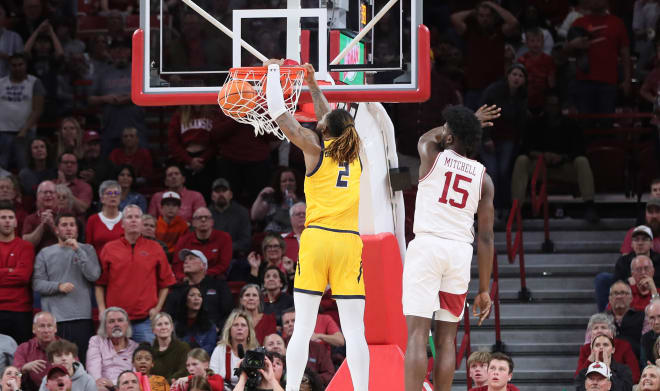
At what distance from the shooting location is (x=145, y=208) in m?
14.8

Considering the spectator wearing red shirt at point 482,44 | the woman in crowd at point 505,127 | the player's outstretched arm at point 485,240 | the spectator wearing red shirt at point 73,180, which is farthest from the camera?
the spectator wearing red shirt at point 482,44

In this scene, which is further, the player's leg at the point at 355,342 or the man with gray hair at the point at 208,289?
the man with gray hair at the point at 208,289

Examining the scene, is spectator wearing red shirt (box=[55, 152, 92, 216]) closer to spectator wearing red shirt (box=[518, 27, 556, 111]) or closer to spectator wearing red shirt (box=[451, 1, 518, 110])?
spectator wearing red shirt (box=[451, 1, 518, 110])

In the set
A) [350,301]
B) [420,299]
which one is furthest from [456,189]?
[350,301]

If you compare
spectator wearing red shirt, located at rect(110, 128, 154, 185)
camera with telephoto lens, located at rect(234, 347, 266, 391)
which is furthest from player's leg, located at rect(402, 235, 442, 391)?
spectator wearing red shirt, located at rect(110, 128, 154, 185)

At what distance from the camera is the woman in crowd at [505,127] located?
48.1 feet

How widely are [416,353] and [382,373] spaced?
48.9 inches

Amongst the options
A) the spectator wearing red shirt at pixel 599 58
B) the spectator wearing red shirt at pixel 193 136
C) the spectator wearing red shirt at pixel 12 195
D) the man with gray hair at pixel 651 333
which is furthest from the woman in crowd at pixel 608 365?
the spectator wearing red shirt at pixel 12 195

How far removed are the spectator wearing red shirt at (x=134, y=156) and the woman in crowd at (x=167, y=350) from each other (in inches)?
149

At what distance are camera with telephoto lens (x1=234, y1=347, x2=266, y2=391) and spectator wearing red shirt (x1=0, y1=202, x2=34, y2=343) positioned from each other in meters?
3.80

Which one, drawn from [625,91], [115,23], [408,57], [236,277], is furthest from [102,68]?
[408,57]

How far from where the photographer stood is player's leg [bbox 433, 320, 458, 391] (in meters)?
8.75

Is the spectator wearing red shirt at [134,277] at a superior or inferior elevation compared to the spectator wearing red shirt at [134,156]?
inferior

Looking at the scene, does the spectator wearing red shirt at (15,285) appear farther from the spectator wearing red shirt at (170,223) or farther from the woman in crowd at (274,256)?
the woman in crowd at (274,256)
